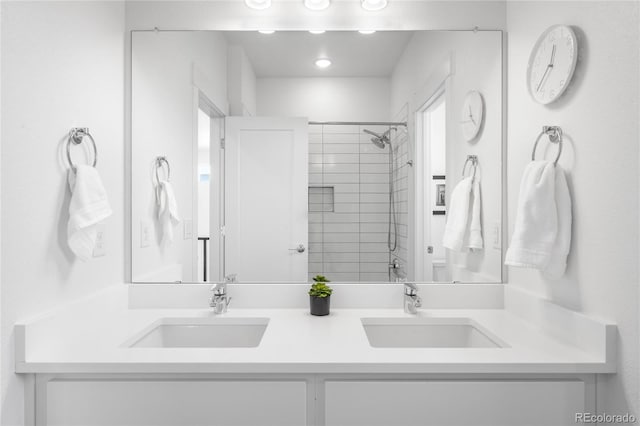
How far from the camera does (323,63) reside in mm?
1631

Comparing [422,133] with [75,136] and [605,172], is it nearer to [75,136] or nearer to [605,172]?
[605,172]

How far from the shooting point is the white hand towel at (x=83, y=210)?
45.8 inches

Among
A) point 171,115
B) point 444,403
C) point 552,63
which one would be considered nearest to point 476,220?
point 552,63

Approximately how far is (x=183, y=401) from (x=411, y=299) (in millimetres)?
910

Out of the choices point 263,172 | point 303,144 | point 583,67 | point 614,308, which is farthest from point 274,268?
point 583,67

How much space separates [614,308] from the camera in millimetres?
1018

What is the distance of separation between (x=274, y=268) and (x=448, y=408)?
2.88ft

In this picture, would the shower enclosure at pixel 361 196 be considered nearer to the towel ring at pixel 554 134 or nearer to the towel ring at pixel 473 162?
the towel ring at pixel 473 162

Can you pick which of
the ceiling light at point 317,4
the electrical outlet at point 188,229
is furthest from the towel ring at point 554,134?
the electrical outlet at point 188,229

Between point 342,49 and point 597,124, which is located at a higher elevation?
point 342,49

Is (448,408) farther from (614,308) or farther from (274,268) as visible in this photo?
(274,268)

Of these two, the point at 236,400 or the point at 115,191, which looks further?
the point at 115,191

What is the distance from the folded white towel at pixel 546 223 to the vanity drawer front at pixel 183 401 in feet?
2.68

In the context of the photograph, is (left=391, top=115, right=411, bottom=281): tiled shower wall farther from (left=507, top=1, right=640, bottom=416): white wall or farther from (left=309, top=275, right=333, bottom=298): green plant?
(left=507, top=1, right=640, bottom=416): white wall
